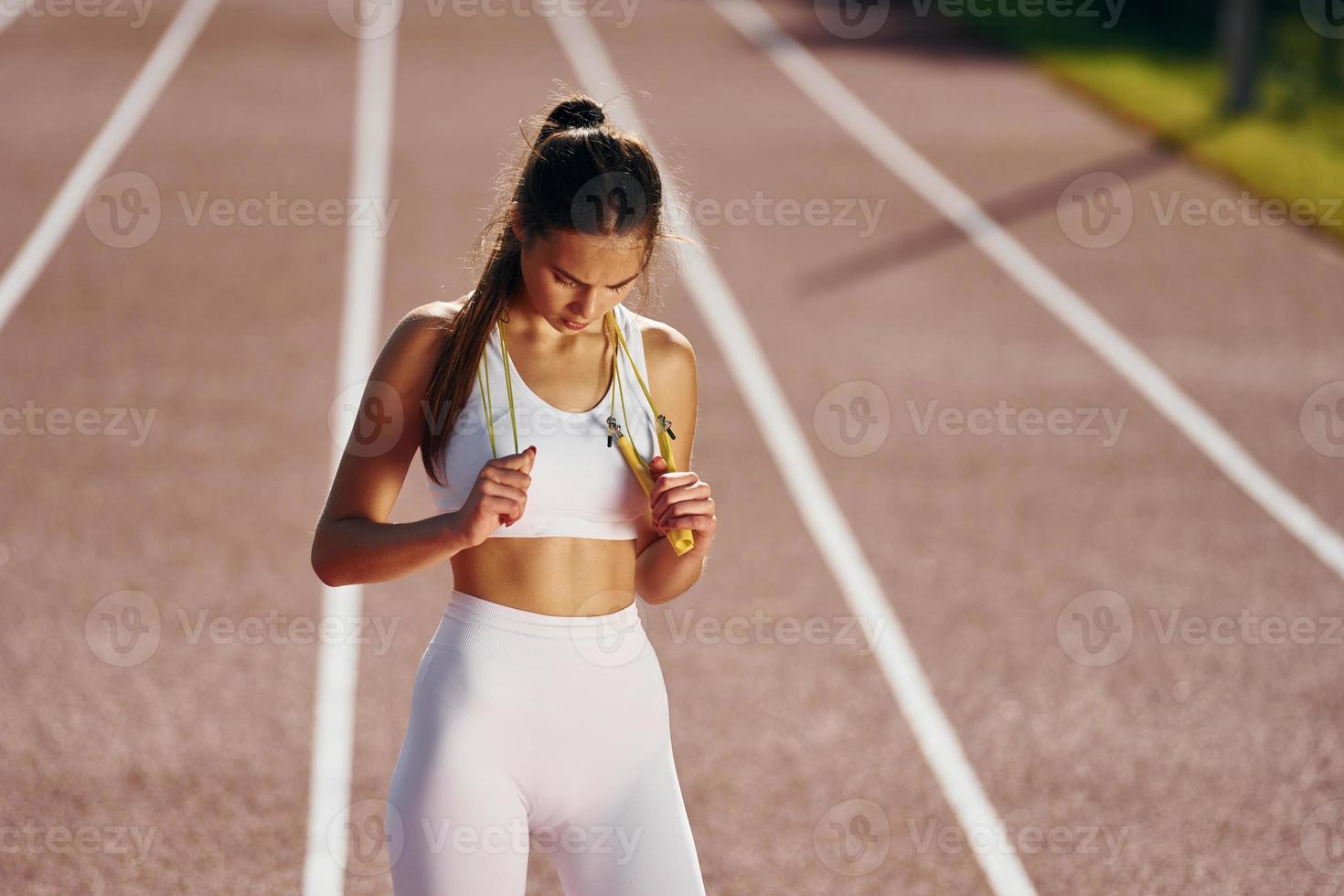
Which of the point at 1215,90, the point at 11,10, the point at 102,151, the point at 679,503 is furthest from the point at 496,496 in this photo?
the point at 11,10

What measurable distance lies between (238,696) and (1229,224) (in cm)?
932

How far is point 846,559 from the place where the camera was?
7262 millimetres

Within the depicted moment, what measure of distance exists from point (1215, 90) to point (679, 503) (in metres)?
15.3

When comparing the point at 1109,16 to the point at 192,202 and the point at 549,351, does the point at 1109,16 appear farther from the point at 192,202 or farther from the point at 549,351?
the point at 549,351

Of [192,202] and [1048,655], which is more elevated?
[192,202]

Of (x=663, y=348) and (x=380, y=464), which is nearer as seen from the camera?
(x=380, y=464)

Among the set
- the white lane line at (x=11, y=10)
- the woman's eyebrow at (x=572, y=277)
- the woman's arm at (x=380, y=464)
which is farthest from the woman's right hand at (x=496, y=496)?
the white lane line at (x=11, y=10)

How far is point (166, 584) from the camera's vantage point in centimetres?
675

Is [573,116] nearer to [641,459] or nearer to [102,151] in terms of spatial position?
[641,459]

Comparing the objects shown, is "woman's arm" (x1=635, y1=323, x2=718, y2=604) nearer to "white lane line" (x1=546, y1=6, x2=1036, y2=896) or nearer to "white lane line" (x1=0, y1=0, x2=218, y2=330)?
"white lane line" (x1=546, y1=6, x2=1036, y2=896)

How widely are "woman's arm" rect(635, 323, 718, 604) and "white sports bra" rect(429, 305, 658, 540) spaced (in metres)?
0.07

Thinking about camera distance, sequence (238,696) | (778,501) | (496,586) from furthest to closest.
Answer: (778,501) < (238,696) < (496,586)

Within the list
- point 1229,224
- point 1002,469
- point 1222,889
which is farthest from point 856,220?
point 1222,889

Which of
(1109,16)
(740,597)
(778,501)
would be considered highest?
(1109,16)
